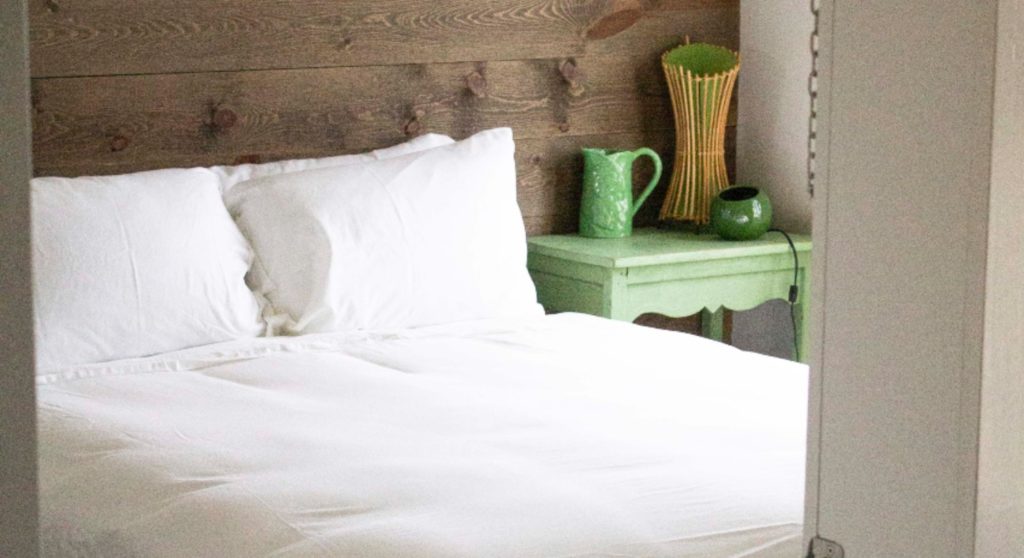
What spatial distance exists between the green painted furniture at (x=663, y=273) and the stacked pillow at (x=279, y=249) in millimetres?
201

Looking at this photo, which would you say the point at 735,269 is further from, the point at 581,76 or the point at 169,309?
the point at 169,309

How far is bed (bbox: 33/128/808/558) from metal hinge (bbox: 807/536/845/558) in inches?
18.8

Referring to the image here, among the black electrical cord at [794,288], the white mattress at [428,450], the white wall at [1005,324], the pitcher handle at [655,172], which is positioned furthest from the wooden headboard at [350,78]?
the white wall at [1005,324]

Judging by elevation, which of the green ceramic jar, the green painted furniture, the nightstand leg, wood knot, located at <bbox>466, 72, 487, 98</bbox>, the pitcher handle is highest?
wood knot, located at <bbox>466, 72, 487, 98</bbox>

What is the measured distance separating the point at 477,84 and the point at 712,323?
962mm

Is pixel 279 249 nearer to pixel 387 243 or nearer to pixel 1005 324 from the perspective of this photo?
pixel 387 243

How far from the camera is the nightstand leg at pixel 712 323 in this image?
12.4 feet

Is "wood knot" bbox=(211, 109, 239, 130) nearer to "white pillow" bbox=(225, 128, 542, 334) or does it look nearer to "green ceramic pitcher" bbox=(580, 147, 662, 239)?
"white pillow" bbox=(225, 128, 542, 334)

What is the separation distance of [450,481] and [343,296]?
105 centimetres

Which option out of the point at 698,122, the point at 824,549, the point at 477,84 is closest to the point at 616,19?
the point at 698,122

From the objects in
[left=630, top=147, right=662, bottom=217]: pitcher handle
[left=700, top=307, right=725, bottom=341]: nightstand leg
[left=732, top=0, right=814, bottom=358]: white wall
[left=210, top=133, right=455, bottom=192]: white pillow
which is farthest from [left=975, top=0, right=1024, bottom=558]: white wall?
[left=700, top=307, right=725, bottom=341]: nightstand leg

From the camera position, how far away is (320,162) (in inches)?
121

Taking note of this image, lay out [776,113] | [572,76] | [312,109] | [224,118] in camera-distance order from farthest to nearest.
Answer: [776,113]
[572,76]
[312,109]
[224,118]

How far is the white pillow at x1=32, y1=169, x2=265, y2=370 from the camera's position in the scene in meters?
2.46
